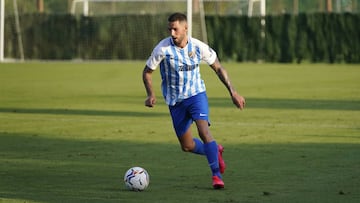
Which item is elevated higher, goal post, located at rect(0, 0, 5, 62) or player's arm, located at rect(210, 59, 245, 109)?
player's arm, located at rect(210, 59, 245, 109)

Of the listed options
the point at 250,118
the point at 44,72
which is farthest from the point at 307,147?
the point at 44,72

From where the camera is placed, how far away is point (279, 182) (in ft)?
39.4

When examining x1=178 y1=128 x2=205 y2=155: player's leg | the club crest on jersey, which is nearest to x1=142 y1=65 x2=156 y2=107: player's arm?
the club crest on jersey

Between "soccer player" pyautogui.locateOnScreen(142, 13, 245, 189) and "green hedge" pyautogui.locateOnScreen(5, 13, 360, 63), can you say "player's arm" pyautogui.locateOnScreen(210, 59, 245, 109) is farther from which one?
"green hedge" pyautogui.locateOnScreen(5, 13, 360, 63)

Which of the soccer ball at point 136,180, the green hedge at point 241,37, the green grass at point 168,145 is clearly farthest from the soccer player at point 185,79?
the green hedge at point 241,37

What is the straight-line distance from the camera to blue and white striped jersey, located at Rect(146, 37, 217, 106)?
39.5 ft

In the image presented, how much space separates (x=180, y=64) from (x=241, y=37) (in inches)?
1548

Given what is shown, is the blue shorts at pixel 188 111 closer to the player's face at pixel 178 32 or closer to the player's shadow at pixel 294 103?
the player's face at pixel 178 32

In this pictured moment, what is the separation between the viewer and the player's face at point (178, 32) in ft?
38.5

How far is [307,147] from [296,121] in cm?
462

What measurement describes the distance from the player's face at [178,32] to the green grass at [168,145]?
162 centimetres

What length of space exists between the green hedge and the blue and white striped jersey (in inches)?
1500

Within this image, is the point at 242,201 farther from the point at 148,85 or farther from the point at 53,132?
the point at 53,132

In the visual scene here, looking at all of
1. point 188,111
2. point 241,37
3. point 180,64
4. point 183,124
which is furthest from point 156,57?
point 241,37
